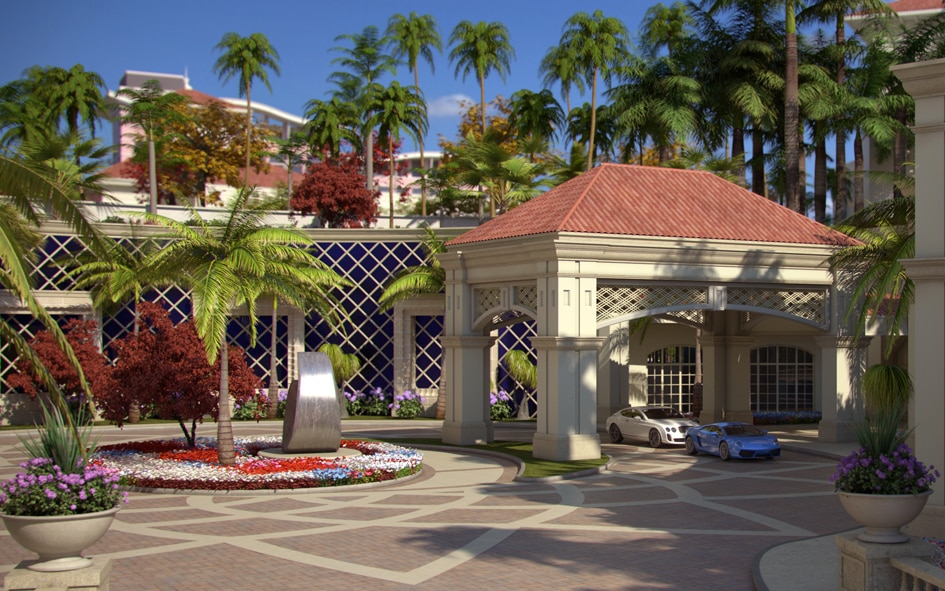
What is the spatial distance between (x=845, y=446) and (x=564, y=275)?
10.3 meters

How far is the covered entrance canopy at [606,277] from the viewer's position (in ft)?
84.6

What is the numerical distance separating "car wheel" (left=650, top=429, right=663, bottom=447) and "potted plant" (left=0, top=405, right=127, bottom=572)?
20950 mm

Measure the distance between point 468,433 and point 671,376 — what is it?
44.2ft

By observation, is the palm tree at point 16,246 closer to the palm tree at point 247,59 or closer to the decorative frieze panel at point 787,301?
the decorative frieze panel at point 787,301

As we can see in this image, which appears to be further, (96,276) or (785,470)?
(96,276)

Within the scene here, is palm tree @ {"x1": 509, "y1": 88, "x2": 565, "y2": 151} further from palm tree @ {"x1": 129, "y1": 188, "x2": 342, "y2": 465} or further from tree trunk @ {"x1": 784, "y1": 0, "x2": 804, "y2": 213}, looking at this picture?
palm tree @ {"x1": 129, "y1": 188, "x2": 342, "y2": 465}

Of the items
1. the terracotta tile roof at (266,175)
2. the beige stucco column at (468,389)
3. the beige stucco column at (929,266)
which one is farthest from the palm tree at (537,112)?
the terracotta tile roof at (266,175)

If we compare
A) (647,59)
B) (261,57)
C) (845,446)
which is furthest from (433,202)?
(845,446)

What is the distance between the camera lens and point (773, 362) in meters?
40.5

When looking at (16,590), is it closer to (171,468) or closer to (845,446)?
(171,468)

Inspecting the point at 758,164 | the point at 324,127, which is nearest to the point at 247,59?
the point at 324,127

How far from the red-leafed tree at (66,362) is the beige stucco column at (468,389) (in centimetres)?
1242

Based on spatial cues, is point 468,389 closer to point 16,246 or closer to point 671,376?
point 671,376

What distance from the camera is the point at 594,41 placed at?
44812 millimetres
